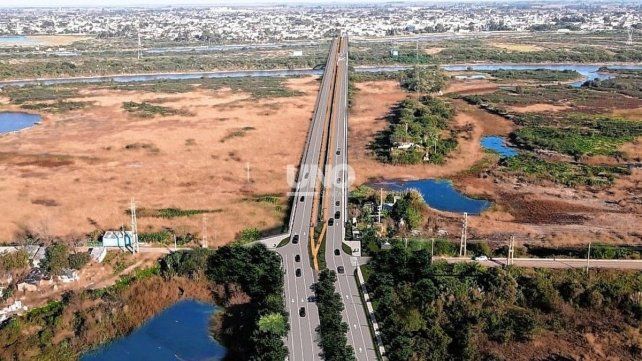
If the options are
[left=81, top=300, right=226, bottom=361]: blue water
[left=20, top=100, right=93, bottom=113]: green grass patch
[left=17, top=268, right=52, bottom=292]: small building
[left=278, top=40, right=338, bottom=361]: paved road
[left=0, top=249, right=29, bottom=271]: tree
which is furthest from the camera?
[left=20, top=100, right=93, bottom=113]: green grass patch

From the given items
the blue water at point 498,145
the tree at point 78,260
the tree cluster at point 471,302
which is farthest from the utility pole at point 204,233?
the blue water at point 498,145

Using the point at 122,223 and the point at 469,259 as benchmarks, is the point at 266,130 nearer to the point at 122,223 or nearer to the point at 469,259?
the point at 122,223

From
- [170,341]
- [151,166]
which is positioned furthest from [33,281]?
[151,166]

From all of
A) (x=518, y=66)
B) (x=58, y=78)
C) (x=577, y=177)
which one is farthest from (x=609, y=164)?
(x=58, y=78)

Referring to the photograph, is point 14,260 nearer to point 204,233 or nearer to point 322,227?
point 204,233

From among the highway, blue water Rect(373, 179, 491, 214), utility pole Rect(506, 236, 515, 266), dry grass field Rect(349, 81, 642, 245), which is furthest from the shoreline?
utility pole Rect(506, 236, 515, 266)

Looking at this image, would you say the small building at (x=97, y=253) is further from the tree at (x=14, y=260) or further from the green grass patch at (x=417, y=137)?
the green grass patch at (x=417, y=137)

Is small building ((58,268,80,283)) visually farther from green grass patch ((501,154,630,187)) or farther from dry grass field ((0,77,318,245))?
green grass patch ((501,154,630,187))
